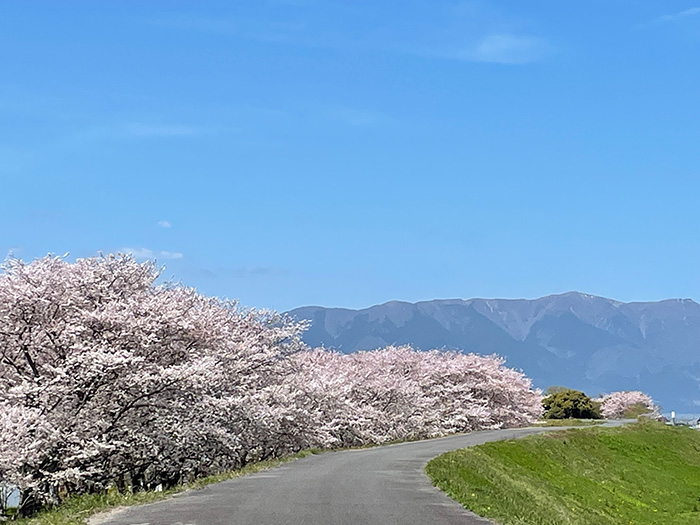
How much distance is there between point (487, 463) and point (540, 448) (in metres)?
10.4

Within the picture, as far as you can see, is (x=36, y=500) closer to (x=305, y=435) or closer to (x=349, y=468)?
(x=349, y=468)

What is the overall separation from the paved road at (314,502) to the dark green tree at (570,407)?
54059 mm

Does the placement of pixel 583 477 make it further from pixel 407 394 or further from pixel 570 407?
pixel 570 407

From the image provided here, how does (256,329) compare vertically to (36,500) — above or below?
above

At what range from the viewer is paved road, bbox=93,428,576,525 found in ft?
43.7

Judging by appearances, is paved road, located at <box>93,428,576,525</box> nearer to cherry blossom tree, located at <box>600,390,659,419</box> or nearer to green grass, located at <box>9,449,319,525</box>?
green grass, located at <box>9,449,319,525</box>

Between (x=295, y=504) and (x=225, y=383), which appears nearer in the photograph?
(x=295, y=504)

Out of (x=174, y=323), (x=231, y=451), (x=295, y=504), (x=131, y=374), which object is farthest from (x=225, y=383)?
(x=295, y=504)

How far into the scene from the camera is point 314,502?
1530cm

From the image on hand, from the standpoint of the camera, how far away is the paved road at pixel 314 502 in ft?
43.7

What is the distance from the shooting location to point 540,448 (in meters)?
36.5

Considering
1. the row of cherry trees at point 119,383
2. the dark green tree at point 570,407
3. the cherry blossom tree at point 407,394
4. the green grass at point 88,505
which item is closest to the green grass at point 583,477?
the green grass at point 88,505

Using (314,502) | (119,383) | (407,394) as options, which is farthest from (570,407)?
(314,502)

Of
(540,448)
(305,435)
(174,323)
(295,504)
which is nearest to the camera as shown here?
(295,504)
